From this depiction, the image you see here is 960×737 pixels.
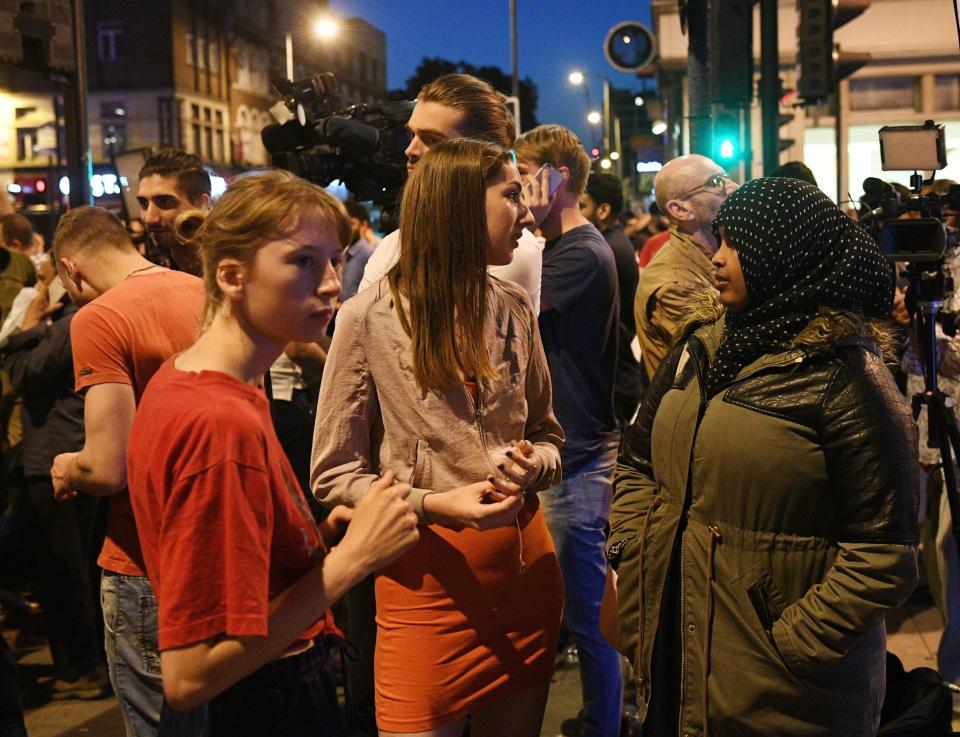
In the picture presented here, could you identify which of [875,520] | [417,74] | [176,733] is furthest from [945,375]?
[417,74]

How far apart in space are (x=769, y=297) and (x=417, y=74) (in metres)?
83.9

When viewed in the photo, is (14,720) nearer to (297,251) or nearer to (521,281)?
(521,281)

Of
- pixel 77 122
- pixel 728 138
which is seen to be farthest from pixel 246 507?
pixel 77 122

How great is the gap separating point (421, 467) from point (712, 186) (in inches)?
97.5

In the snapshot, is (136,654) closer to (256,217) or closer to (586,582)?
(256,217)

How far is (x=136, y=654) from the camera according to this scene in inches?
121

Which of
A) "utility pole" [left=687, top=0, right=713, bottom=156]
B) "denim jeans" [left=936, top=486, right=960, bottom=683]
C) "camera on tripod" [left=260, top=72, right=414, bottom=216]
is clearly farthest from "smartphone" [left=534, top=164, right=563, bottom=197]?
"utility pole" [left=687, top=0, right=713, bottom=156]

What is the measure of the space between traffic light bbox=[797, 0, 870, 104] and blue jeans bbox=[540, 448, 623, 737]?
15.5ft

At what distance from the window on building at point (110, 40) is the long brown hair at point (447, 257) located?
190ft

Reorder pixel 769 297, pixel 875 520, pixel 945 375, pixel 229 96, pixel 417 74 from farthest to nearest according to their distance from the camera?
1. pixel 417 74
2. pixel 229 96
3. pixel 945 375
4. pixel 769 297
5. pixel 875 520

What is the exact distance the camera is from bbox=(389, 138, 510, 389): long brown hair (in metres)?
2.84

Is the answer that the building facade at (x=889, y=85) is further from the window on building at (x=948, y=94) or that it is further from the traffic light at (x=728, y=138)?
the traffic light at (x=728, y=138)

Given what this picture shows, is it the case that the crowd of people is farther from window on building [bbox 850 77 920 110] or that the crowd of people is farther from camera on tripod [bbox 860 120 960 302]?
window on building [bbox 850 77 920 110]

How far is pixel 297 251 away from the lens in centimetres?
211
